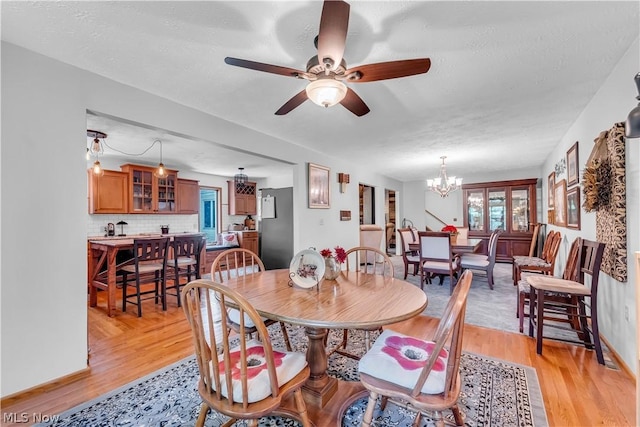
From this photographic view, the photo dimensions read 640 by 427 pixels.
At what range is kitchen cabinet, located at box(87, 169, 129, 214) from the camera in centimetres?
453

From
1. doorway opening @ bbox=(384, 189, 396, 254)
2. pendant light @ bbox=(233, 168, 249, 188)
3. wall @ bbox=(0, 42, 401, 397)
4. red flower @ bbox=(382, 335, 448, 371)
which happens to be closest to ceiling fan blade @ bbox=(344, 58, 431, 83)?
red flower @ bbox=(382, 335, 448, 371)

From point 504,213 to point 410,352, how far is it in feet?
22.2

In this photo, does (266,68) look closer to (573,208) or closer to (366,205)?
(573,208)

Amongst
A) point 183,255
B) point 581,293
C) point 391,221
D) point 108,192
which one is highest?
point 108,192

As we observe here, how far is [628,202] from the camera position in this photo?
6.49 ft

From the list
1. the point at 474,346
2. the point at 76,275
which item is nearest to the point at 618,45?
the point at 474,346

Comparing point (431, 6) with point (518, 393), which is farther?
point (518, 393)

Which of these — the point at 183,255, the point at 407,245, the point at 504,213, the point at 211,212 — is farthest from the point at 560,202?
the point at 211,212

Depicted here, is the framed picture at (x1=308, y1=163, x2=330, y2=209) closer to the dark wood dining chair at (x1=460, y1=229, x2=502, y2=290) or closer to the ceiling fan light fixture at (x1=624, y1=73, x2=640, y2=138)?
the dark wood dining chair at (x1=460, y1=229, x2=502, y2=290)

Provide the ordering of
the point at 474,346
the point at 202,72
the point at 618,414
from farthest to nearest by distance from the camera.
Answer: the point at 474,346, the point at 202,72, the point at 618,414

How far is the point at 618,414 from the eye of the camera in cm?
161

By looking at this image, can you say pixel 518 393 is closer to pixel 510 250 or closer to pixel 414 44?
pixel 414 44

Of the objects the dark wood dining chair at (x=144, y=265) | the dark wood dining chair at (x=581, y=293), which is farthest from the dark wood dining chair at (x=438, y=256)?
the dark wood dining chair at (x=144, y=265)

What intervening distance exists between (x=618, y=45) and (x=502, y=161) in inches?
162
